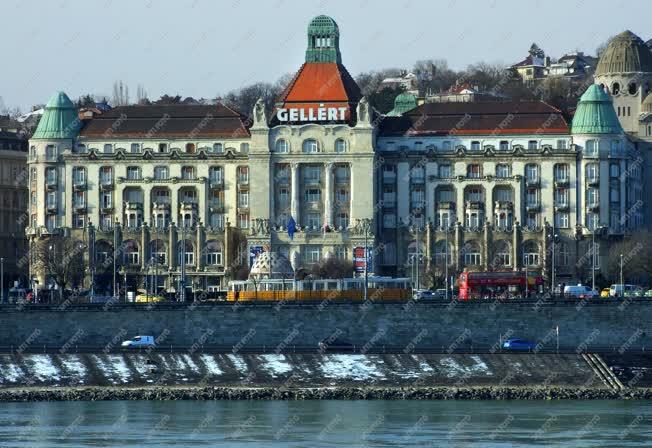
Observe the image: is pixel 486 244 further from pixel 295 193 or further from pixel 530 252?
pixel 295 193

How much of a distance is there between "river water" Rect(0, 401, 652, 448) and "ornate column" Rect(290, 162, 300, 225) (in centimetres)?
6977

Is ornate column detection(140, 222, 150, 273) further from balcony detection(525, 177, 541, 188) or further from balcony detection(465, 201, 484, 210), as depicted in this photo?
balcony detection(525, 177, 541, 188)

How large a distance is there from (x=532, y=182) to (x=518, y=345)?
52.1 meters

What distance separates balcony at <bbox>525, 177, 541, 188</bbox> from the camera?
653 feet

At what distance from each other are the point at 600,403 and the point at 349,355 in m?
18.8

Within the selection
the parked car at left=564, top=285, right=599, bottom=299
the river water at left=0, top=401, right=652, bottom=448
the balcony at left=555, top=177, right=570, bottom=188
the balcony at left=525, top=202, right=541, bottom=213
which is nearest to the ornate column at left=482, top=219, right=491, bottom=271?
the balcony at left=525, top=202, right=541, bottom=213

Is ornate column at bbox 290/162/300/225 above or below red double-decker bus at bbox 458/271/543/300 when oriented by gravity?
above

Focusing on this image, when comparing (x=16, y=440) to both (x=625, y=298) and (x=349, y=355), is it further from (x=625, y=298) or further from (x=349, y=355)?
(x=625, y=298)

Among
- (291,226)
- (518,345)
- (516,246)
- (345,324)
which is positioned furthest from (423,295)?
(516,246)

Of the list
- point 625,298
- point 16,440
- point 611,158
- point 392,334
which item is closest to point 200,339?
point 392,334

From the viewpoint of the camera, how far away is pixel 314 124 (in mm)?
199125

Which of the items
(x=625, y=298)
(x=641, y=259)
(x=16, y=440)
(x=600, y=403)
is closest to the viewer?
(x=16, y=440)

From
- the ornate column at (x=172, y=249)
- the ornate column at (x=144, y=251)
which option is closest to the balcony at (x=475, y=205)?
the ornate column at (x=172, y=249)

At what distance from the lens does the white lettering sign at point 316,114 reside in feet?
654
